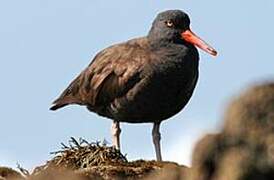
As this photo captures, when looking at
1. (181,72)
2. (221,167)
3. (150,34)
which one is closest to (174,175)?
(221,167)

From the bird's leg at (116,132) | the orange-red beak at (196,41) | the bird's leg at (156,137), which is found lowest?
the bird's leg at (156,137)

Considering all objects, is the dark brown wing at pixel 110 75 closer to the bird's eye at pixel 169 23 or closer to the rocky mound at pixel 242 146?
the bird's eye at pixel 169 23

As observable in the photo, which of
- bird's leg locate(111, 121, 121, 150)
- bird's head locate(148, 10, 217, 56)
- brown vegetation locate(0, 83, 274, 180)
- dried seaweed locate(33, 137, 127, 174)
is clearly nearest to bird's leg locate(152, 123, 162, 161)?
bird's leg locate(111, 121, 121, 150)

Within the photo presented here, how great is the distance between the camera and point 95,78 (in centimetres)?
2044

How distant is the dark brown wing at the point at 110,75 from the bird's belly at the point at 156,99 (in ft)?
0.85

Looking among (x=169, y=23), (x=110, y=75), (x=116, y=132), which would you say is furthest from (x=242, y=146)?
(x=169, y=23)

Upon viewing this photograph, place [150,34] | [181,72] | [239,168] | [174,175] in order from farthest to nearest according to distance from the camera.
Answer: [150,34], [181,72], [174,175], [239,168]

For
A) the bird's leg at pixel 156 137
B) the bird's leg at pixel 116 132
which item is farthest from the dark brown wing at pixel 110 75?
the bird's leg at pixel 156 137

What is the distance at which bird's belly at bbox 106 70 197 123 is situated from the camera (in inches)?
749

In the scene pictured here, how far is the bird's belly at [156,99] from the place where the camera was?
19.0m

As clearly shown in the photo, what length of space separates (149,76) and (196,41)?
1.40m

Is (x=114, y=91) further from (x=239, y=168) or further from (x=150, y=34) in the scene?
(x=239, y=168)

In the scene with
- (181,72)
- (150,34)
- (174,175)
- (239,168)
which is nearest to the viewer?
(239,168)

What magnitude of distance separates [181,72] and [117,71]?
1.54 m
